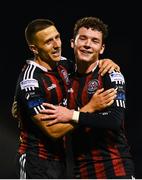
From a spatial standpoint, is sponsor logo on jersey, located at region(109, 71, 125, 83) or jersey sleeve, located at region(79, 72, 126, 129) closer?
jersey sleeve, located at region(79, 72, 126, 129)

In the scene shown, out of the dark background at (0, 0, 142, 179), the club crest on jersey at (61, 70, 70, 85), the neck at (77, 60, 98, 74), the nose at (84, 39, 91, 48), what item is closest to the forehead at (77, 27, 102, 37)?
the nose at (84, 39, 91, 48)

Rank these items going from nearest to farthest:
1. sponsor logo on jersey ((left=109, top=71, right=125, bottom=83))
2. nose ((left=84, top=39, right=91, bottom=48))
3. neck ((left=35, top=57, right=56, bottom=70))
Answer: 1. sponsor logo on jersey ((left=109, top=71, right=125, bottom=83))
2. nose ((left=84, top=39, right=91, bottom=48))
3. neck ((left=35, top=57, right=56, bottom=70))

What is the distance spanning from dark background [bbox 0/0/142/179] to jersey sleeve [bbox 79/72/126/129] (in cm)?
307

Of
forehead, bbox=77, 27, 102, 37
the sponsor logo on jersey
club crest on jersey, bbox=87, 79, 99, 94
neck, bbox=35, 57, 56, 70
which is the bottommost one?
club crest on jersey, bbox=87, 79, 99, 94

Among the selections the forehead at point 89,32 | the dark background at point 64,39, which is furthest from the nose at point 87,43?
the dark background at point 64,39

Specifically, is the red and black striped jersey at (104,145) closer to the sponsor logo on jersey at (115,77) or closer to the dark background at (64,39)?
the sponsor logo on jersey at (115,77)

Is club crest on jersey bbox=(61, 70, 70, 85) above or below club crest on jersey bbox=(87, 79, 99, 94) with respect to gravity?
above

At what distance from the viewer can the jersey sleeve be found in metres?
3.52

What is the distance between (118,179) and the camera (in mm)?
3594

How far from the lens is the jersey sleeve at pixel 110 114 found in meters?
3.52

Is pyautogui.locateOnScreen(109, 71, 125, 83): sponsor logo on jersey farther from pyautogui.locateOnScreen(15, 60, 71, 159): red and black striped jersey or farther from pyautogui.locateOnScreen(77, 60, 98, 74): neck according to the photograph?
pyautogui.locateOnScreen(15, 60, 71, 159): red and black striped jersey

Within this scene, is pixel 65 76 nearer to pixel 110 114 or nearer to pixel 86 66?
pixel 86 66

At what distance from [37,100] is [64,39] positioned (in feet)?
10.9

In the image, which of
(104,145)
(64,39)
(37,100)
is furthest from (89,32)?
(64,39)
